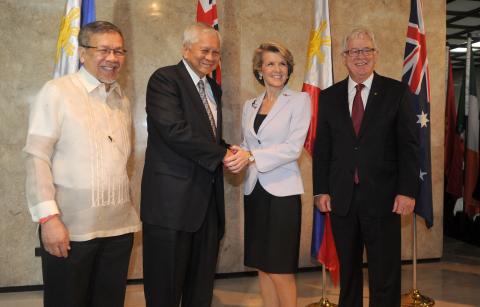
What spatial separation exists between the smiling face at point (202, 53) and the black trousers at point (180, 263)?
2.21 ft

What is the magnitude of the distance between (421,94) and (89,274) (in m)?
2.81

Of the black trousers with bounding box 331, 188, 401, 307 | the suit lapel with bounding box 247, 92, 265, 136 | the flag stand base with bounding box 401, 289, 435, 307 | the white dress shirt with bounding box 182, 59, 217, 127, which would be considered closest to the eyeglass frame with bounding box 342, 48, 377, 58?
the suit lapel with bounding box 247, 92, 265, 136

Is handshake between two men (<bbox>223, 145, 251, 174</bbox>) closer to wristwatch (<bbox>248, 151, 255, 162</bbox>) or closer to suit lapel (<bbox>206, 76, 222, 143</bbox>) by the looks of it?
wristwatch (<bbox>248, 151, 255, 162</bbox>)

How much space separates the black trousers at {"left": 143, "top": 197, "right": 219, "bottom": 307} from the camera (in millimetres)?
2164

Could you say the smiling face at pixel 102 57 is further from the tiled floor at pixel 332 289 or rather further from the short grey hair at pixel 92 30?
the tiled floor at pixel 332 289

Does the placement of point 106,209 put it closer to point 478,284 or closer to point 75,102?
point 75,102

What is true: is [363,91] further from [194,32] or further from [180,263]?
[180,263]

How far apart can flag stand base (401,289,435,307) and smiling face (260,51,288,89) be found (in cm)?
214

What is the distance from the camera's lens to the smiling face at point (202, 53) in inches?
86.4

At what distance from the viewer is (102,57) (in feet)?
6.40

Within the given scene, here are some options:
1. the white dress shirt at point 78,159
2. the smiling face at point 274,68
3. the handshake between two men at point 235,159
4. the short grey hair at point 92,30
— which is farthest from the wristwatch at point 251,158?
the short grey hair at point 92,30

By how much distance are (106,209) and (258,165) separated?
0.84 m

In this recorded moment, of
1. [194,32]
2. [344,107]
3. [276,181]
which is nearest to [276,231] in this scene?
[276,181]

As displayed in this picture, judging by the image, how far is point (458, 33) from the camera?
27.7 ft
